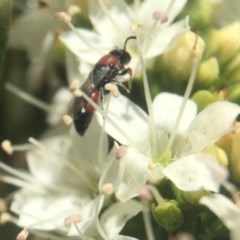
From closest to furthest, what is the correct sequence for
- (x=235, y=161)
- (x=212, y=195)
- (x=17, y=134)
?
(x=212, y=195), (x=235, y=161), (x=17, y=134)

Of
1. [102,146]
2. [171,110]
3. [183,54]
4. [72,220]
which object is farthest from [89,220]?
[183,54]

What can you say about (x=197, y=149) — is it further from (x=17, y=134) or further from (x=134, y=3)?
(x=17, y=134)

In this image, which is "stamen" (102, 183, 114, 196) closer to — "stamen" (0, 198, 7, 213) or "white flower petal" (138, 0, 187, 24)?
"stamen" (0, 198, 7, 213)

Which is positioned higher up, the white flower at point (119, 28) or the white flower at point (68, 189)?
the white flower at point (119, 28)

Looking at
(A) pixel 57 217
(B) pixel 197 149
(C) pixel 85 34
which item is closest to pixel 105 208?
(A) pixel 57 217

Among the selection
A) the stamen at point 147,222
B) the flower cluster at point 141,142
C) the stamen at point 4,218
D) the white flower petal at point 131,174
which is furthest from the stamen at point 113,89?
the stamen at point 4,218

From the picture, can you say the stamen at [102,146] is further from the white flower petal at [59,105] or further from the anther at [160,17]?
the white flower petal at [59,105]
